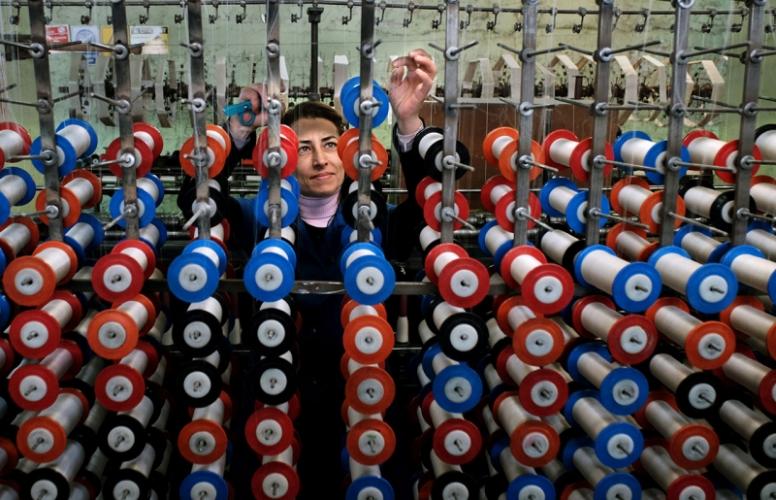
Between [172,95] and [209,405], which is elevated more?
[172,95]

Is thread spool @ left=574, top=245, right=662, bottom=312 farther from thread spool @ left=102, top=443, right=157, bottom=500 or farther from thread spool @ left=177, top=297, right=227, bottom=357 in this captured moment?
thread spool @ left=102, top=443, right=157, bottom=500

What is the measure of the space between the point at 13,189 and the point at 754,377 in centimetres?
213

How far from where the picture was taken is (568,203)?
8.10 feet

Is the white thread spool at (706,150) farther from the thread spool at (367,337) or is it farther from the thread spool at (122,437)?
the thread spool at (122,437)

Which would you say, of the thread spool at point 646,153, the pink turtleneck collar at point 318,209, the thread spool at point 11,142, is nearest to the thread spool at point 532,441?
the thread spool at point 646,153

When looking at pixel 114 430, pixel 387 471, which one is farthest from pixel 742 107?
pixel 114 430

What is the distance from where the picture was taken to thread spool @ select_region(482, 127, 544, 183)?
8.12 ft

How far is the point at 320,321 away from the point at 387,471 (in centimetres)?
60

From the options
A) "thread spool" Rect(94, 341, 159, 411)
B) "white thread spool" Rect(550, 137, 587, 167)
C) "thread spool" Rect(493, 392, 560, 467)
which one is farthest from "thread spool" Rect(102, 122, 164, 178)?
"thread spool" Rect(493, 392, 560, 467)

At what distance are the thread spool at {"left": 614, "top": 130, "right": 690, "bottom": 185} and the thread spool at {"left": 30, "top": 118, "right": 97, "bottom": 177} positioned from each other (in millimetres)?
1664

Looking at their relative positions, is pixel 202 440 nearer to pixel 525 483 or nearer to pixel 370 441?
pixel 370 441

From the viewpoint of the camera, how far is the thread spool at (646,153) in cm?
238

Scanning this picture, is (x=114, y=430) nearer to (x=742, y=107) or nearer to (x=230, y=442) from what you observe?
(x=230, y=442)

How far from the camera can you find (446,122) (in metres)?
2.37
